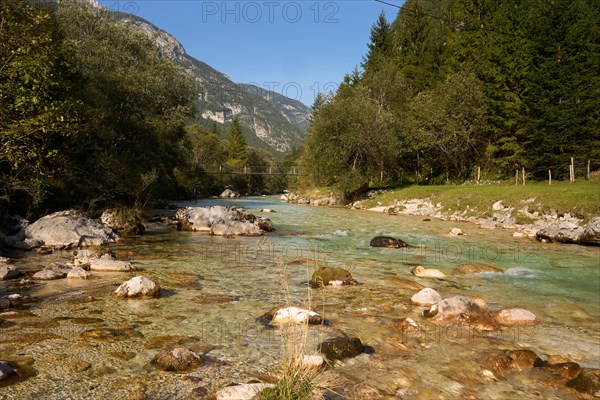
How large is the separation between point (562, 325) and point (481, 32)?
56.8 meters

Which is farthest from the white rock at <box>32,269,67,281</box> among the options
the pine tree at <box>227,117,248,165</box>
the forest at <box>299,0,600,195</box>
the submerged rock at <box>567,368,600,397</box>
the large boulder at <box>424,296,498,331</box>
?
the pine tree at <box>227,117,248,165</box>

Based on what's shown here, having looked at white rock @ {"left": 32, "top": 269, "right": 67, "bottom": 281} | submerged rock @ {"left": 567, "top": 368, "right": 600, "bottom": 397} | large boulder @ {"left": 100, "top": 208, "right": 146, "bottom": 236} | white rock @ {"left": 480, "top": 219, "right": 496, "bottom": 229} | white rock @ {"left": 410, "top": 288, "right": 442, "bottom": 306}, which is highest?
large boulder @ {"left": 100, "top": 208, "right": 146, "bottom": 236}

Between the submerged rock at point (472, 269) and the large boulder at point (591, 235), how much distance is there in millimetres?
9563

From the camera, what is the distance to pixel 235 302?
9.82 metres

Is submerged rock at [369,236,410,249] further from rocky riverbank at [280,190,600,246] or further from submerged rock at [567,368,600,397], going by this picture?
submerged rock at [567,368,600,397]

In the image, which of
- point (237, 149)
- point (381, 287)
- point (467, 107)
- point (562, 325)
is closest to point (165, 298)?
point (381, 287)

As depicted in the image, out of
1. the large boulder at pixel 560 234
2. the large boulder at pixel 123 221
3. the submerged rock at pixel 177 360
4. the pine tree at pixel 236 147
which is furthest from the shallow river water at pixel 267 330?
the pine tree at pixel 236 147

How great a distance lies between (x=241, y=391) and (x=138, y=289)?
5928 millimetres

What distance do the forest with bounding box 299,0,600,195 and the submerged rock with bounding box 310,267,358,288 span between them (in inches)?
1228

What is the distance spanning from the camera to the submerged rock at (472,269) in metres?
14.0

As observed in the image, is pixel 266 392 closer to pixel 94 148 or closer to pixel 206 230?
pixel 206 230

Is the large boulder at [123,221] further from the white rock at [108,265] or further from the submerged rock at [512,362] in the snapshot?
the submerged rock at [512,362]

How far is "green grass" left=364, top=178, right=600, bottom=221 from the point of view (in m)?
24.9

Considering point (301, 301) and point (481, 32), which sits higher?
point (481, 32)
